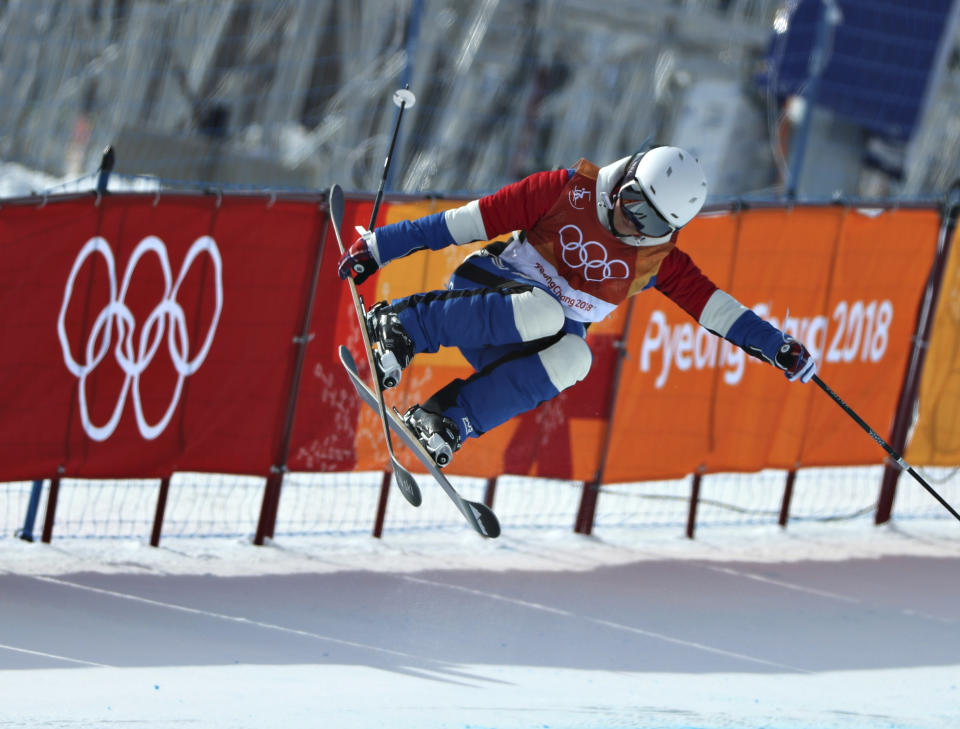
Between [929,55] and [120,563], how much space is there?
1402 centimetres

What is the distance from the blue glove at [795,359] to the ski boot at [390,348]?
1540 mm

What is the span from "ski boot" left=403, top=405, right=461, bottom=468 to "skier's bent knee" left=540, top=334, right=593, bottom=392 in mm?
452

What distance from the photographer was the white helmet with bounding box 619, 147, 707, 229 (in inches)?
185

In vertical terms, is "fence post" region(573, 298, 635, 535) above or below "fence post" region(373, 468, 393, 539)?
above

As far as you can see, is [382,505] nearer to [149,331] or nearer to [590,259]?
[149,331]

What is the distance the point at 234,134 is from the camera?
51.4ft

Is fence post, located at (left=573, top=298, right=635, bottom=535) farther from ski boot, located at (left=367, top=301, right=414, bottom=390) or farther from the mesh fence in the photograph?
ski boot, located at (left=367, top=301, right=414, bottom=390)

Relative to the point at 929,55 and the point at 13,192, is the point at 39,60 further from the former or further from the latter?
the point at 929,55

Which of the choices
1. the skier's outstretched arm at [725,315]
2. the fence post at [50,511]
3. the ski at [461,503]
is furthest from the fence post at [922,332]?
the fence post at [50,511]

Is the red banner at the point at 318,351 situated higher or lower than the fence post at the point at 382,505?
higher

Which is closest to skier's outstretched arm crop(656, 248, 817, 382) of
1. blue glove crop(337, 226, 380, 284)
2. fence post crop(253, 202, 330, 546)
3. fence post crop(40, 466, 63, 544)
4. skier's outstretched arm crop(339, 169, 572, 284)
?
skier's outstretched arm crop(339, 169, 572, 284)

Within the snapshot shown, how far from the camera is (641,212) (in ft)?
15.7

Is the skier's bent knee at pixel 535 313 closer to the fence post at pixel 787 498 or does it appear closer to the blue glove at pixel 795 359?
the blue glove at pixel 795 359

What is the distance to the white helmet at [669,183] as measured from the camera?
4.69 m
